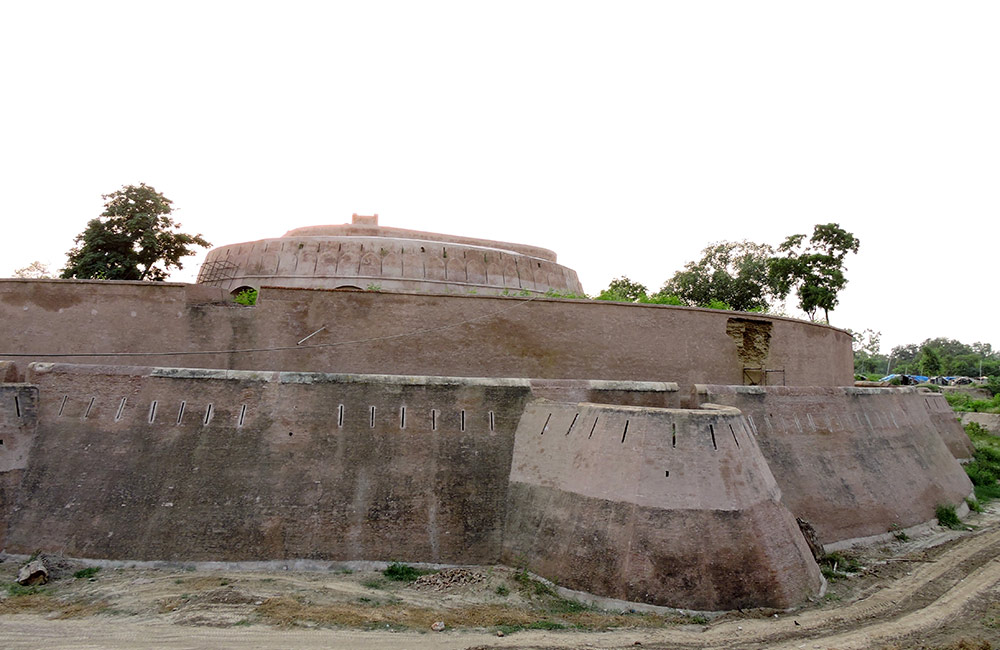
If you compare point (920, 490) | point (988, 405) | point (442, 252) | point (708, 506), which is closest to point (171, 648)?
point (708, 506)

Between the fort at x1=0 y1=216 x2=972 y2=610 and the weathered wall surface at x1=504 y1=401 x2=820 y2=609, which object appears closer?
the weathered wall surface at x1=504 y1=401 x2=820 y2=609

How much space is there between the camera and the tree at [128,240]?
19.4m

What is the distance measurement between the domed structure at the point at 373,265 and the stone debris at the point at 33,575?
840 cm

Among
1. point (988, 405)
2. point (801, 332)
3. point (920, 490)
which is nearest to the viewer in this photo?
point (920, 490)

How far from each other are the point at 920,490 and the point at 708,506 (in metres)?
8.60

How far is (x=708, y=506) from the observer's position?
371 inches

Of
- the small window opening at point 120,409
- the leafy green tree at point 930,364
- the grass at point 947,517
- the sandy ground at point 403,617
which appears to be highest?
the leafy green tree at point 930,364

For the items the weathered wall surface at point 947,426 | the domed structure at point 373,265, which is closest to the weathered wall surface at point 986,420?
the weathered wall surface at point 947,426

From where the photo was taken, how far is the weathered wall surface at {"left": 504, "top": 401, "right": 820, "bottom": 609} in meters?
9.07

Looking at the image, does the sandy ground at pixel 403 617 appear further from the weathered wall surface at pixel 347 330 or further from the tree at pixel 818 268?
the tree at pixel 818 268

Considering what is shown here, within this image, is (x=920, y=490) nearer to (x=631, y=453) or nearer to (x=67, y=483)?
(x=631, y=453)

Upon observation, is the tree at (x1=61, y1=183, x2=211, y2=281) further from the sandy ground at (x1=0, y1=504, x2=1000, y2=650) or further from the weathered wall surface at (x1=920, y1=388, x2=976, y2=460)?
the weathered wall surface at (x1=920, y1=388, x2=976, y2=460)

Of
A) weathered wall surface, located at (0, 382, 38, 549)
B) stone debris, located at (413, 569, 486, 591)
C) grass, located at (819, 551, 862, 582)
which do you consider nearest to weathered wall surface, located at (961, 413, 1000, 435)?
grass, located at (819, 551, 862, 582)

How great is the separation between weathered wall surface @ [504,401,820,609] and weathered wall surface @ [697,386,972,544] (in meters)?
2.69
